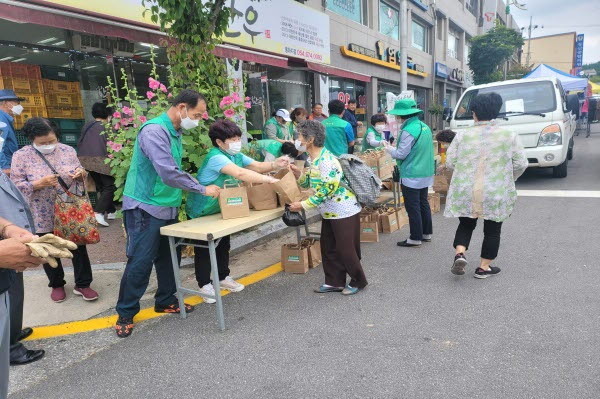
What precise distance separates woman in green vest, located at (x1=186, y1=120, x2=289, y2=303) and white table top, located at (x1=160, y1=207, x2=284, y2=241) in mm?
203

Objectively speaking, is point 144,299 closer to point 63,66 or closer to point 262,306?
point 262,306

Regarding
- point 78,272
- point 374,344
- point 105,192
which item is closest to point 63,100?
point 105,192

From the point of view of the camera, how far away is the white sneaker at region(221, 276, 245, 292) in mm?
3920

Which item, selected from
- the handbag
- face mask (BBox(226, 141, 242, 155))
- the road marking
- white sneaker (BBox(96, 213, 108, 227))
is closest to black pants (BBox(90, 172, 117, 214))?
white sneaker (BBox(96, 213, 108, 227))

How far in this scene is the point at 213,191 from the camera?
3221mm

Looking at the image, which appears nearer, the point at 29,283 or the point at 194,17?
the point at 29,283

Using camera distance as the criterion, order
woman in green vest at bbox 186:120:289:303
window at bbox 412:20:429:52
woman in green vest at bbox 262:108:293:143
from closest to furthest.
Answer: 1. woman in green vest at bbox 186:120:289:303
2. woman in green vest at bbox 262:108:293:143
3. window at bbox 412:20:429:52

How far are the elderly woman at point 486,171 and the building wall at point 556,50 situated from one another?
64.3m

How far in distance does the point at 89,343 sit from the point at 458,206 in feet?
11.0

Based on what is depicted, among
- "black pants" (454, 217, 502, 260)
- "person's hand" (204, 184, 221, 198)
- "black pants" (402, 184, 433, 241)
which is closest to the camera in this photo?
"person's hand" (204, 184, 221, 198)

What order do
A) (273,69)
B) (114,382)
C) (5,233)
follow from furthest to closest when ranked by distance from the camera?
(273,69), (114,382), (5,233)

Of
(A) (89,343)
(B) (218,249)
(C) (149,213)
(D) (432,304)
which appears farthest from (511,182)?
(A) (89,343)

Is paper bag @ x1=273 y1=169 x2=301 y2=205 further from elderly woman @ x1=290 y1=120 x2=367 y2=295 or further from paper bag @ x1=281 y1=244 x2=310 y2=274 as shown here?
paper bag @ x1=281 y1=244 x2=310 y2=274

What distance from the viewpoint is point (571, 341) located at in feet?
8.99
